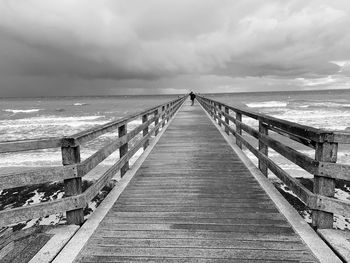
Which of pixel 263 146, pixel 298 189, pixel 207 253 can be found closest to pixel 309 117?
pixel 263 146

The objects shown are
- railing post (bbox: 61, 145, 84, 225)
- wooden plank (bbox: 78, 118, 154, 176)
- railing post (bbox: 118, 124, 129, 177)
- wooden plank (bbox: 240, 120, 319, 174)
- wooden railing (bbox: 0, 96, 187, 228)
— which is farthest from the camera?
railing post (bbox: 118, 124, 129, 177)

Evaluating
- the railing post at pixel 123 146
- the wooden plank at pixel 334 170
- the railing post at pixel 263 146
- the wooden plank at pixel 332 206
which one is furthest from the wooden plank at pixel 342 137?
the railing post at pixel 123 146

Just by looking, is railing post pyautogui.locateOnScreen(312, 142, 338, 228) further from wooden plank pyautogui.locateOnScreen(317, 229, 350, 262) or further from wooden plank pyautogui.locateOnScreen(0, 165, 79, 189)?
wooden plank pyautogui.locateOnScreen(0, 165, 79, 189)

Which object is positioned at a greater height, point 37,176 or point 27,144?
point 27,144

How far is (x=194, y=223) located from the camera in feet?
12.5

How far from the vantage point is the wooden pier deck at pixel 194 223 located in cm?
310

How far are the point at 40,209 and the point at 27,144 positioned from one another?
76 centimetres

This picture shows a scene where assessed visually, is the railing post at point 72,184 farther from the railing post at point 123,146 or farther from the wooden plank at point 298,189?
the wooden plank at point 298,189

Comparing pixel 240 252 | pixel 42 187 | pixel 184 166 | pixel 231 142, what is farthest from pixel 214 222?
pixel 42 187

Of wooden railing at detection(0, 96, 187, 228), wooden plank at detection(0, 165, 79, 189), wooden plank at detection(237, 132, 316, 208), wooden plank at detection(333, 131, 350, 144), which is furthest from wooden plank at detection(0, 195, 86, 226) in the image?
wooden plank at detection(333, 131, 350, 144)

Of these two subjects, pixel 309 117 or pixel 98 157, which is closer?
pixel 98 157

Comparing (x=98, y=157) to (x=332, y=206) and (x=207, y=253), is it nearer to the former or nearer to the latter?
(x=207, y=253)

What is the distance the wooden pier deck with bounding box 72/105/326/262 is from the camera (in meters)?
3.10

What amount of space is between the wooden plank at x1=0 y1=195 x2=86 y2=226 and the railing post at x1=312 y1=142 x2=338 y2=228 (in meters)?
2.79
